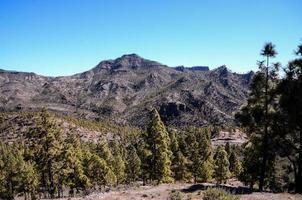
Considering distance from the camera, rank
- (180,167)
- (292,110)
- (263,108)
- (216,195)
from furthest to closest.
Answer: (180,167), (263,108), (292,110), (216,195)

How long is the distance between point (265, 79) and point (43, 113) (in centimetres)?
2547

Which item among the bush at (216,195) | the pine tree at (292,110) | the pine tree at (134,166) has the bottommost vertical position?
the pine tree at (134,166)

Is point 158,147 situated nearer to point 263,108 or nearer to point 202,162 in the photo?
point 263,108

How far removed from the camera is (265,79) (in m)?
30.3

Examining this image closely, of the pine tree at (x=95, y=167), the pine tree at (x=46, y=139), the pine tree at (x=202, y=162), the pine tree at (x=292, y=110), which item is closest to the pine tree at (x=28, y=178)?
the pine tree at (x=95, y=167)

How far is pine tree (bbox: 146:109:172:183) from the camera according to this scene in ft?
162

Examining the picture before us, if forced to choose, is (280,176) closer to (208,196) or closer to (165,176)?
(165,176)

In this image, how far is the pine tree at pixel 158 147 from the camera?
4934 centimetres

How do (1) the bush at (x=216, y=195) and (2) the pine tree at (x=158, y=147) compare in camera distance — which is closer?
(1) the bush at (x=216, y=195)

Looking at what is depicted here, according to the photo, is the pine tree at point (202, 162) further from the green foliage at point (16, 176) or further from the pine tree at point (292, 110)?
the pine tree at point (292, 110)

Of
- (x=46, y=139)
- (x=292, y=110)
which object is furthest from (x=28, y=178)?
(x=292, y=110)

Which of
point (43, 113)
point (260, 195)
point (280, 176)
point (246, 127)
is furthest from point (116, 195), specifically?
point (280, 176)

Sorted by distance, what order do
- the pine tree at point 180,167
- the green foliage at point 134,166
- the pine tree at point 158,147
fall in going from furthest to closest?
the green foliage at point 134,166 → the pine tree at point 180,167 → the pine tree at point 158,147

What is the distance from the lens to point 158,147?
166 ft
